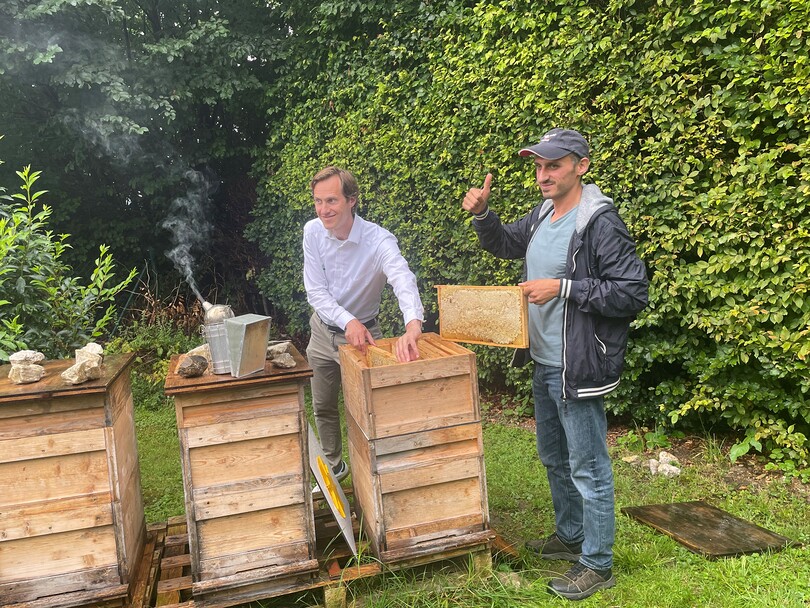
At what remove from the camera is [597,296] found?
2666mm

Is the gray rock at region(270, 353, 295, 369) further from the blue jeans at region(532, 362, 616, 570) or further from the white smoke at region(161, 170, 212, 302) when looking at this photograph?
the white smoke at region(161, 170, 212, 302)

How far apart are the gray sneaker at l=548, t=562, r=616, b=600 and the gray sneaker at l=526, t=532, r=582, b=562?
27 centimetres

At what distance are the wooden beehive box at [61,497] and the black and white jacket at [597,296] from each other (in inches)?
85.3

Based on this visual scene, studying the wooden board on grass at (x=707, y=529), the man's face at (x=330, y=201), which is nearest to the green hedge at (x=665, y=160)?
the wooden board on grass at (x=707, y=529)

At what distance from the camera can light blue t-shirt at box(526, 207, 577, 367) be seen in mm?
2947

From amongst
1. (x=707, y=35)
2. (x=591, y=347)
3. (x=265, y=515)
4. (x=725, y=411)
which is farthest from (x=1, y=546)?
(x=707, y=35)

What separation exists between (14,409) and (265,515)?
1222 millimetres

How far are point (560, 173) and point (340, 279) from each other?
1607 mm

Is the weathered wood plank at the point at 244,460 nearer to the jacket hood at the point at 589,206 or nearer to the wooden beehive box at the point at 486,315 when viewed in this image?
the wooden beehive box at the point at 486,315

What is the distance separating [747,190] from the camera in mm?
3812

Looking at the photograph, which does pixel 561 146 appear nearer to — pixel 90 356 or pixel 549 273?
pixel 549 273

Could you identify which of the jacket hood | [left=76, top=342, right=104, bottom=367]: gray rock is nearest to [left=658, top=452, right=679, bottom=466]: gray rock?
the jacket hood

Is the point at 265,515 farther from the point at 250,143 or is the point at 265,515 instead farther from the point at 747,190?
the point at 250,143

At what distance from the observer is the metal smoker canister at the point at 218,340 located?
283 cm
